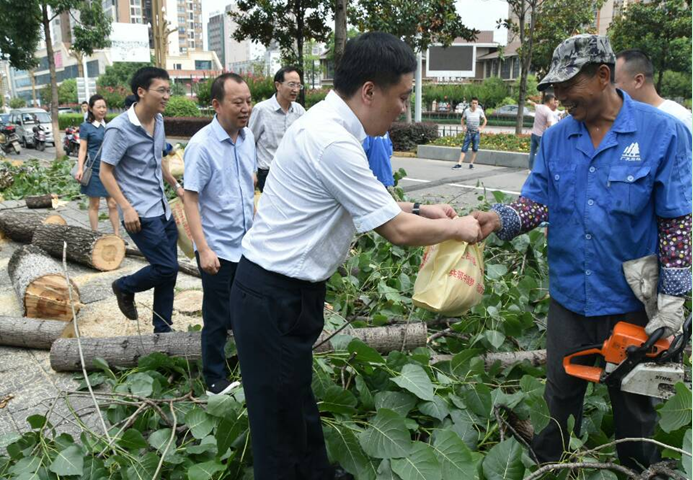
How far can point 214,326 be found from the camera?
130 inches

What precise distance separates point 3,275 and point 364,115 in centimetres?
541

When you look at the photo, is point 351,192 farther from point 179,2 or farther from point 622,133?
point 179,2

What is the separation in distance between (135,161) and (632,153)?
3.09 m

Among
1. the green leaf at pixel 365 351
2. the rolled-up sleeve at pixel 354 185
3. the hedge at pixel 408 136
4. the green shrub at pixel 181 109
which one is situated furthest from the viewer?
the green shrub at pixel 181 109

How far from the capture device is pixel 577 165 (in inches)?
88.6

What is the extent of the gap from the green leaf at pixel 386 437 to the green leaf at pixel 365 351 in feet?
1.17

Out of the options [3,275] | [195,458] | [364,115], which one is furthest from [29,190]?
[364,115]

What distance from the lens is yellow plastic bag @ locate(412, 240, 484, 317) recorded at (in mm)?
2689

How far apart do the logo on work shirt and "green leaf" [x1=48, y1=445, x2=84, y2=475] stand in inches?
96.0

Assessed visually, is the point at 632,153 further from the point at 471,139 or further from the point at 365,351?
the point at 471,139

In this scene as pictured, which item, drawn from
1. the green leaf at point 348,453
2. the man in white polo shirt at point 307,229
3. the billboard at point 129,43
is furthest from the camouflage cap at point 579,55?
the billboard at point 129,43

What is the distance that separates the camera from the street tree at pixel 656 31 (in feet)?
75.5

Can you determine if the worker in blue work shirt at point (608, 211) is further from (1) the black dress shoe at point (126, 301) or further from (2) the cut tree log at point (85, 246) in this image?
(2) the cut tree log at point (85, 246)

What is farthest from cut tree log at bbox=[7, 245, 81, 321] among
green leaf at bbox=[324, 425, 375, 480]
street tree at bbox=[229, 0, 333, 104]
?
street tree at bbox=[229, 0, 333, 104]
